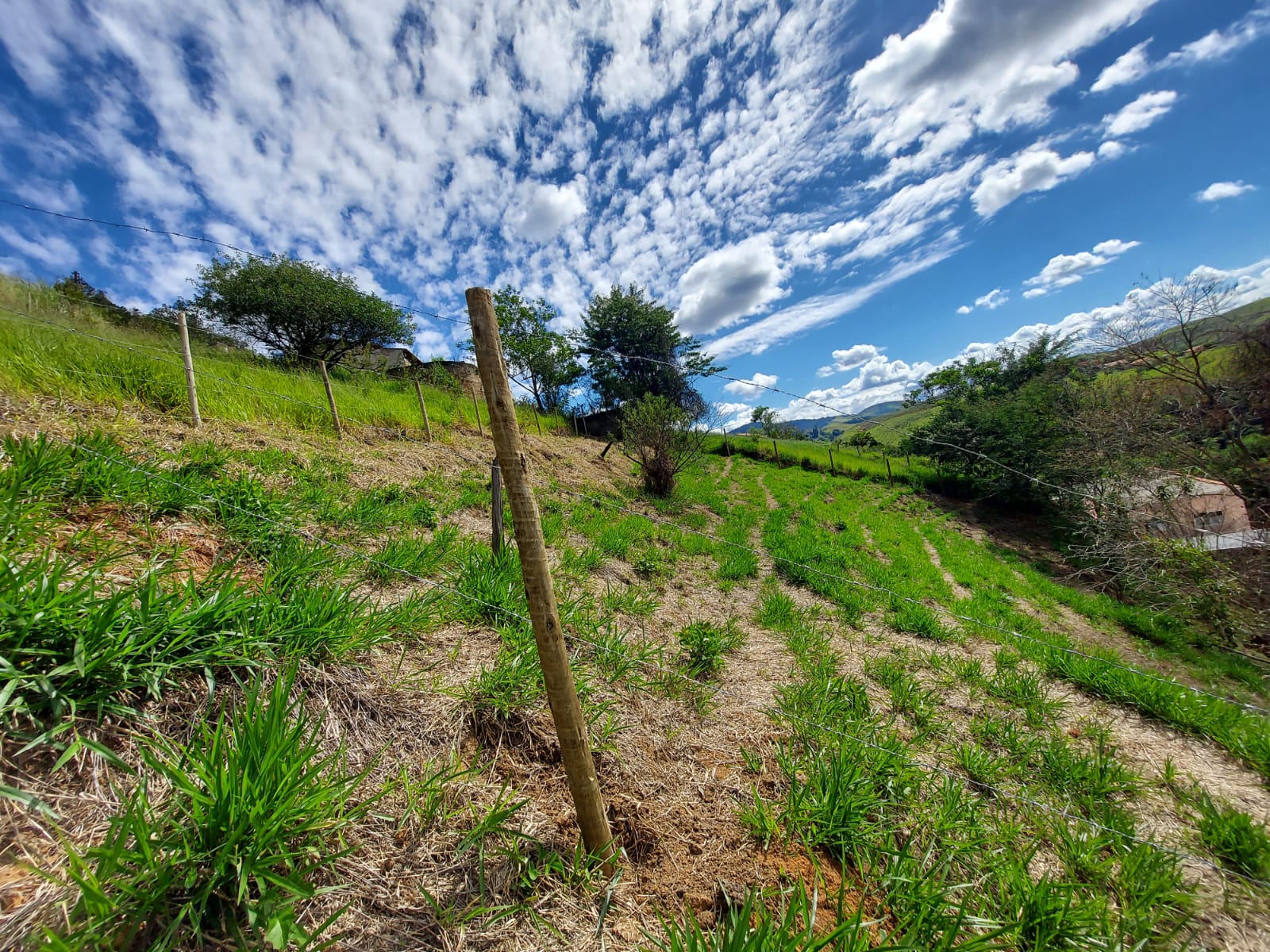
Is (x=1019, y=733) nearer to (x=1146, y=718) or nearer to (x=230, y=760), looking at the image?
(x=1146, y=718)

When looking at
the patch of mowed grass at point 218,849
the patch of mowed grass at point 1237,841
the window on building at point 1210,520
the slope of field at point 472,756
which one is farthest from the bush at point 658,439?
the window on building at point 1210,520

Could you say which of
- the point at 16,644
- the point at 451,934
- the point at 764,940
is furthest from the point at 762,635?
the point at 16,644

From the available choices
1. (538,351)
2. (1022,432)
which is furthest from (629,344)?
(1022,432)

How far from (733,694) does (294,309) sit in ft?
77.4

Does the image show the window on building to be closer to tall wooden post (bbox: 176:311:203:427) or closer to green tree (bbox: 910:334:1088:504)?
green tree (bbox: 910:334:1088:504)

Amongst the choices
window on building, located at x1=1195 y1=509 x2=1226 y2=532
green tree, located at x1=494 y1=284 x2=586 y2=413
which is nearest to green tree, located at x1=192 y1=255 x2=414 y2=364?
green tree, located at x1=494 y1=284 x2=586 y2=413

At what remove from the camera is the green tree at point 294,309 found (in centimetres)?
1827

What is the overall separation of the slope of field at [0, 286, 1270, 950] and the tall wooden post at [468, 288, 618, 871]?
37cm

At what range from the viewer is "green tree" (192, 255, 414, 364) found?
1827cm

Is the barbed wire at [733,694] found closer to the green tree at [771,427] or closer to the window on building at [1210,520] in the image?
the window on building at [1210,520]

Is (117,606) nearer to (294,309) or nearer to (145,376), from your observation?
(145,376)

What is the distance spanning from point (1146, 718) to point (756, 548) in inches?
206

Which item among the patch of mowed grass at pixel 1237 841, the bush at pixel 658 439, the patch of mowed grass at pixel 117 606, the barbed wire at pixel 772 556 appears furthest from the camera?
the bush at pixel 658 439

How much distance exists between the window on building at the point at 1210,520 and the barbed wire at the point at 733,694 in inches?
472
